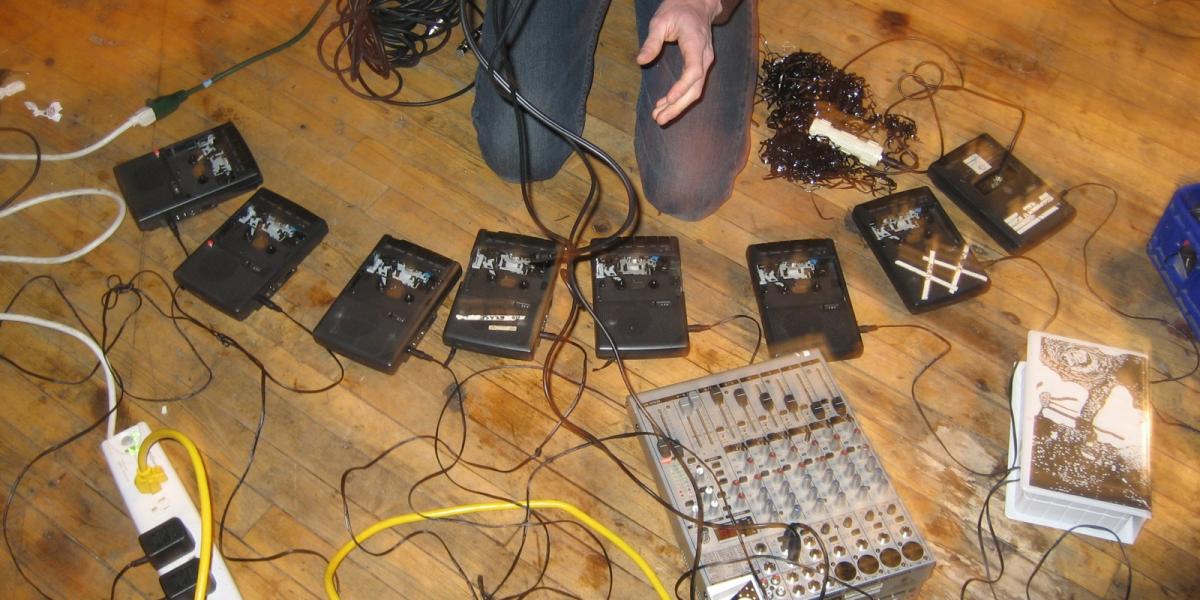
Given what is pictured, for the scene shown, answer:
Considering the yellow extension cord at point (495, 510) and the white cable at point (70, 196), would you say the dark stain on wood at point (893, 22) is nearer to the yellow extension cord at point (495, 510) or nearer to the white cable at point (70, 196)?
the yellow extension cord at point (495, 510)

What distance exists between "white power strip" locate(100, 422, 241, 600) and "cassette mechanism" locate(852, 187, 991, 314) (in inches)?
52.4

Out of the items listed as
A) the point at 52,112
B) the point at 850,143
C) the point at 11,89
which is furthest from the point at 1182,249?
the point at 11,89

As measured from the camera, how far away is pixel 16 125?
6.59 ft

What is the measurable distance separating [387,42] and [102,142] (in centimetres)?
67

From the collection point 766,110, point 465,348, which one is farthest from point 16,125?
point 766,110

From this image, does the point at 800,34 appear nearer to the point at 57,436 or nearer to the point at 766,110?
the point at 766,110

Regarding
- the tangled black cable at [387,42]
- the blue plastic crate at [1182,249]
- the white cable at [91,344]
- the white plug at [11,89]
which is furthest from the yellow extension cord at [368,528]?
the blue plastic crate at [1182,249]

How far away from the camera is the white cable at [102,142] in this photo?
6.38ft

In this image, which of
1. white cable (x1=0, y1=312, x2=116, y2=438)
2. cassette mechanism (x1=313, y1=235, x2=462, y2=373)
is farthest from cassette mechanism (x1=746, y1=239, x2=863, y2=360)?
white cable (x1=0, y1=312, x2=116, y2=438)

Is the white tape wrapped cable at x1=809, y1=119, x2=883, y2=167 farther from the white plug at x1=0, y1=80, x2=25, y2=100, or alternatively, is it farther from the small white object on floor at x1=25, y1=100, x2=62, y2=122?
the white plug at x1=0, y1=80, x2=25, y2=100

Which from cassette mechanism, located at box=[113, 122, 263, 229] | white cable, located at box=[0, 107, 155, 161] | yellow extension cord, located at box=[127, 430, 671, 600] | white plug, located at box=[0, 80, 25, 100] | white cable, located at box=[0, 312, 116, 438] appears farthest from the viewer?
white plug, located at box=[0, 80, 25, 100]

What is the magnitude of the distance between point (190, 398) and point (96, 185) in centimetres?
60

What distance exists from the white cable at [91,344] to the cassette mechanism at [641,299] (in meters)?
0.90

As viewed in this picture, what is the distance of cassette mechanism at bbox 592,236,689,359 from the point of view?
64.4 inches
